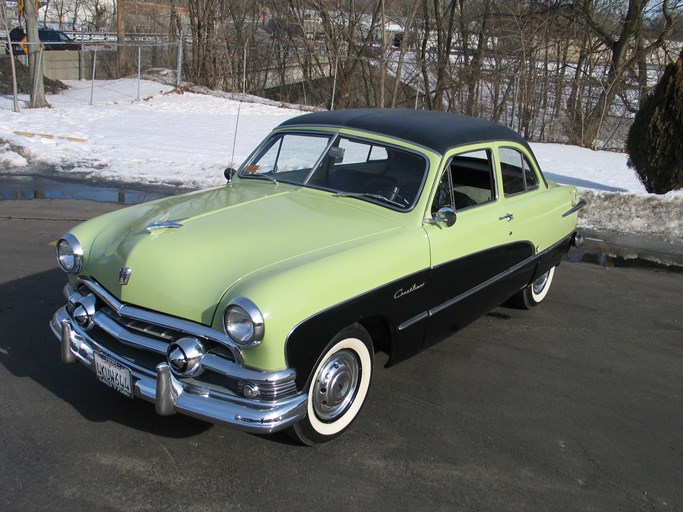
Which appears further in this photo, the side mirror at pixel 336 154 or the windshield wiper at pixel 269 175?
the windshield wiper at pixel 269 175

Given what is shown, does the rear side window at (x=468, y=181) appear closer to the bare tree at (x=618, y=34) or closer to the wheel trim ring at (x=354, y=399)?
the wheel trim ring at (x=354, y=399)

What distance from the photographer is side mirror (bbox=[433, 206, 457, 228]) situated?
410 cm

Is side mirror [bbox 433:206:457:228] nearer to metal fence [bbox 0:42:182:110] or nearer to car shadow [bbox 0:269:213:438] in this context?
car shadow [bbox 0:269:213:438]

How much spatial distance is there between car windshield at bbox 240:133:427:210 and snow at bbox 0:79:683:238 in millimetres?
2210

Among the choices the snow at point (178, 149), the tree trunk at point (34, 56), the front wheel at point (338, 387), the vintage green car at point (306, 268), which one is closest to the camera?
the vintage green car at point (306, 268)

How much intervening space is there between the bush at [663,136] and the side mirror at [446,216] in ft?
22.6

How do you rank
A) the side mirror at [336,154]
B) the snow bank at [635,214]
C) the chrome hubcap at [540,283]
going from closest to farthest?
1. the side mirror at [336,154]
2. the chrome hubcap at [540,283]
3. the snow bank at [635,214]

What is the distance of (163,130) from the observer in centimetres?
1520

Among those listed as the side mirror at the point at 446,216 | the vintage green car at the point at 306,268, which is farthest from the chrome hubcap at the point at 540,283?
the side mirror at the point at 446,216

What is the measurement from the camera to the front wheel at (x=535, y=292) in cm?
579

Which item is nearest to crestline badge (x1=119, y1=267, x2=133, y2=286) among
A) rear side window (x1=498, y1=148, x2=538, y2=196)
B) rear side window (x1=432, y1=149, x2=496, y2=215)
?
rear side window (x1=432, y1=149, x2=496, y2=215)

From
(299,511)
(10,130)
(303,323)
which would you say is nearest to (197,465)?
(299,511)

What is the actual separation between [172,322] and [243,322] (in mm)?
430

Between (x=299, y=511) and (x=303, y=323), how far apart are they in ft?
2.91
